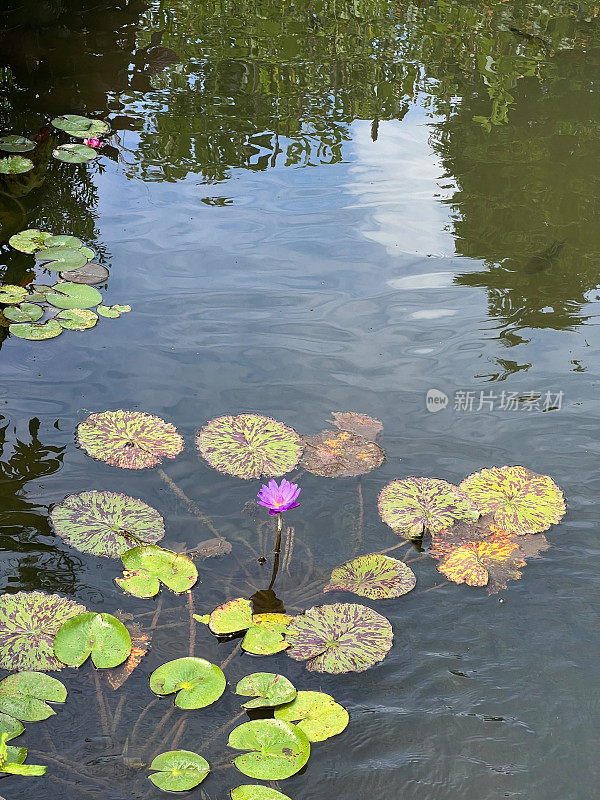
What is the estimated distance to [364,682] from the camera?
4.91ft

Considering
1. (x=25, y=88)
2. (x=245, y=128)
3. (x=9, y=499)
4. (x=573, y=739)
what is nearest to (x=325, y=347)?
(x=9, y=499)

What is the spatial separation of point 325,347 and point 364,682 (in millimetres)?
1284

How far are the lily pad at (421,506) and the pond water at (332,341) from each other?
0.16 feet

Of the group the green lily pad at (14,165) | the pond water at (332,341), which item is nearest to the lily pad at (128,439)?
the pond water at (332,341)

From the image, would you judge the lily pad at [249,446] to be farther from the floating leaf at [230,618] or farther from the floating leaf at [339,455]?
the floating leaf at [230,618]

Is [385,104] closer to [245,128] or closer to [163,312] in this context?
[245,128]

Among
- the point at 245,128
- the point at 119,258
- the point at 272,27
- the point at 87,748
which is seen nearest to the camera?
the point at 87,748

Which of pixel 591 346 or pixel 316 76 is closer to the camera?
pixel 591 346

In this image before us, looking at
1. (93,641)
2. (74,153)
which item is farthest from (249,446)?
(74,153)

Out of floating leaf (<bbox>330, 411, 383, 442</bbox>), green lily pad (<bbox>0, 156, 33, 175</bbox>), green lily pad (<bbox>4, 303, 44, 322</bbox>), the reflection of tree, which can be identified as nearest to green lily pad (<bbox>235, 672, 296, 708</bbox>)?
the reflection of tree

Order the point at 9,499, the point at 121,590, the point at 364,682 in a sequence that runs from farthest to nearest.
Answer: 1. the point at 9,499
2. the point at 121,590
3. the point at 364,682

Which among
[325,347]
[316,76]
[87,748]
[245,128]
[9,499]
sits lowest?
[87,748]

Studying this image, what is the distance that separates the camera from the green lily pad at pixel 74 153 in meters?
3.48

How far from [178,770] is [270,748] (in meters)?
0.17
